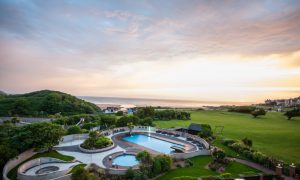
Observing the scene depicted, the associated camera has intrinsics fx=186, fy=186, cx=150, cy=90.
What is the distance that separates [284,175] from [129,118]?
26901 mm

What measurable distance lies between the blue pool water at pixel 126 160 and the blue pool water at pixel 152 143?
4.72 meters

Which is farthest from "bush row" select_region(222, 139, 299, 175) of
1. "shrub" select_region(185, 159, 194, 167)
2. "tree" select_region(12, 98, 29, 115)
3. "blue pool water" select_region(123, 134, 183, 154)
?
"tree" select_region(12, 98, 29, 115)

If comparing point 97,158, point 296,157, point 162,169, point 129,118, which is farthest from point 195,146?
point 129,118

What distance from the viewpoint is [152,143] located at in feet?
98.0

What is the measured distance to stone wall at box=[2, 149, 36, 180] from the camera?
1712 cm

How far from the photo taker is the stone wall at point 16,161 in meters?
17.1

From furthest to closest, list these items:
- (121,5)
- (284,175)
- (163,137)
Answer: (163,137) < (121,5) < (284,175)

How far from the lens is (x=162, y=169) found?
1897 centimetres

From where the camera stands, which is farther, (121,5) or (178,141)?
(178,141)

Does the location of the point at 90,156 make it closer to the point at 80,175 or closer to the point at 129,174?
the point at 129,174

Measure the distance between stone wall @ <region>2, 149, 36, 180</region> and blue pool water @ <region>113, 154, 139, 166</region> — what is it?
977cm

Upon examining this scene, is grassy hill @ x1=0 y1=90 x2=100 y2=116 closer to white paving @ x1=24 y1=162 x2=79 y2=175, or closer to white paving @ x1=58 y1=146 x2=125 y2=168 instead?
white paving @ x1=58 y1=146 x2=125 y2=168

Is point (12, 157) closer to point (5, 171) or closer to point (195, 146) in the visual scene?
point (5, 171)

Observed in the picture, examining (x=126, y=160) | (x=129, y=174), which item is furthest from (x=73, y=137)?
(x=129, y=174)
